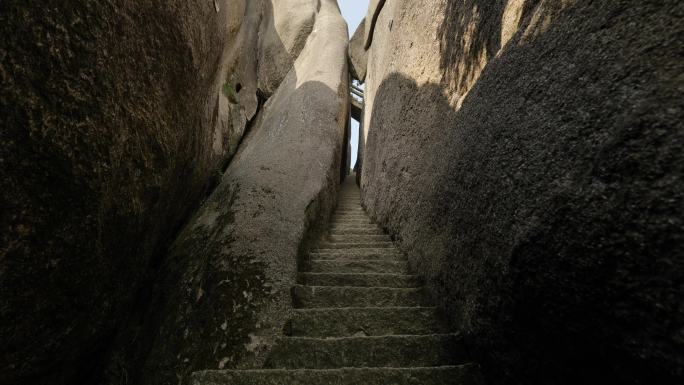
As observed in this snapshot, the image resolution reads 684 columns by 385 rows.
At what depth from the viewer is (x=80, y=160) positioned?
6.44 feet

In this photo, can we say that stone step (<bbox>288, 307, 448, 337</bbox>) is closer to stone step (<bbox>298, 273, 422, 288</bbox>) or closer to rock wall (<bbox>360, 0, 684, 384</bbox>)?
rock wall (<bbox>360, 0, 684, 384</bbox>)

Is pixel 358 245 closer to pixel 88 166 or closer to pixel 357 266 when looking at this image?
pixel 357 266

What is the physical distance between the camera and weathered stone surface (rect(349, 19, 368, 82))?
37.6 ft

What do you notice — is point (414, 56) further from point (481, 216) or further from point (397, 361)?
point (397, 361)

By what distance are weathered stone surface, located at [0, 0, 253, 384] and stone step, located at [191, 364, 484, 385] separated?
890mm

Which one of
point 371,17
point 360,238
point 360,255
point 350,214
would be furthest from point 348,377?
point 371,17

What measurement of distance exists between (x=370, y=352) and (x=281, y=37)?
474 inches

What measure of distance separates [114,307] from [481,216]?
2.66m

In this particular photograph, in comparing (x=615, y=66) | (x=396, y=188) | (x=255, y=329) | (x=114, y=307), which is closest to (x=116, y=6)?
(x=114, y=307)

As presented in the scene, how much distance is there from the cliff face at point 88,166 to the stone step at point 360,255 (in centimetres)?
160

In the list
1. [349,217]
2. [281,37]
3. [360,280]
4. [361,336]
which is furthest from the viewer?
[281,37]

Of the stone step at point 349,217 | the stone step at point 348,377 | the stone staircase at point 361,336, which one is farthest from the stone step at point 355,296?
Answer: the stone step at point 349,217

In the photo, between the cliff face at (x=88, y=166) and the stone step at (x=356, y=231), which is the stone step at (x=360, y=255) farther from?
the cliff face at (x=88, y=166)

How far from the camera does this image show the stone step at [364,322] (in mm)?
2807
